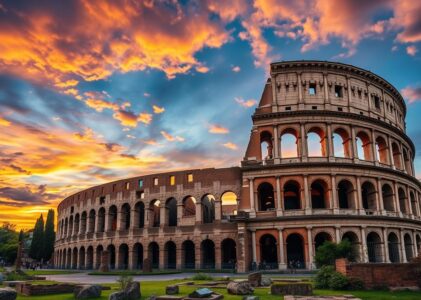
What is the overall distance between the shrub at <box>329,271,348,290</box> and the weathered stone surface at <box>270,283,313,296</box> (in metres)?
2.05

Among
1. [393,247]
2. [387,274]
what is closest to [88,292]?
[387,274]

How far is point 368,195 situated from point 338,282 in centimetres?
2504

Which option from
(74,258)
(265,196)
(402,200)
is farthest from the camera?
(74,258)

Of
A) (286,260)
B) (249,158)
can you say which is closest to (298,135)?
(249,158)

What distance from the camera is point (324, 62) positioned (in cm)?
3875

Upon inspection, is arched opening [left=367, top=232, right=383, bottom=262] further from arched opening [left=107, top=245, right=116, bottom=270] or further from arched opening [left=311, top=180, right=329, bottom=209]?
arched opening [left=107, top=245, right=116, bottom=270]

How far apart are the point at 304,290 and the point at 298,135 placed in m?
24.8

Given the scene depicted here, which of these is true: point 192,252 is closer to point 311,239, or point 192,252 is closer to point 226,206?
point 311,239

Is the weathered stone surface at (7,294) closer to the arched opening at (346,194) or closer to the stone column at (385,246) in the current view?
the arched opening at (346,194)

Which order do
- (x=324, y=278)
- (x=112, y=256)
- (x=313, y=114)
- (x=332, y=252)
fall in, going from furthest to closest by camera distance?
(x=112, y=256), (x=313, y=114), (x=332, y=252), (x=324, y=278)

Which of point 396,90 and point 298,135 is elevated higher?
point 396,90

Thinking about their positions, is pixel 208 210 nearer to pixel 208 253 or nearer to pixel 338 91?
pixel 208 253

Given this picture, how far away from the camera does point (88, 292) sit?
44.3 ft

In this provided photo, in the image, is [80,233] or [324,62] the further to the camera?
[80,233]
